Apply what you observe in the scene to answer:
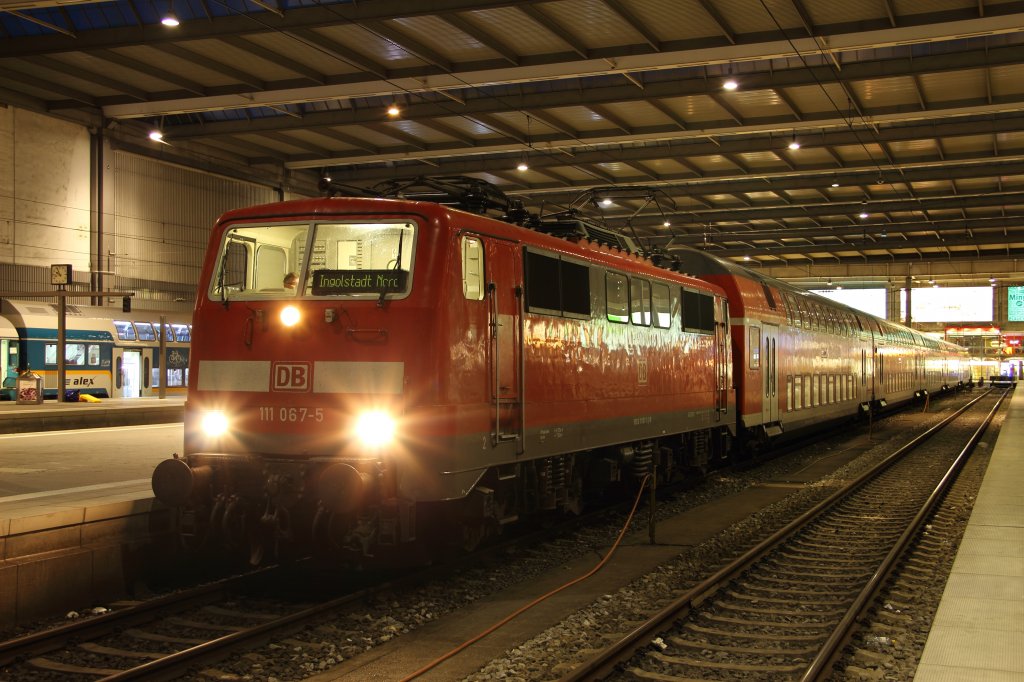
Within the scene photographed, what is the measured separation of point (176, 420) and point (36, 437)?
8.56 meters

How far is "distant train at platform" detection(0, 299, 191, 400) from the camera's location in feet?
96.2

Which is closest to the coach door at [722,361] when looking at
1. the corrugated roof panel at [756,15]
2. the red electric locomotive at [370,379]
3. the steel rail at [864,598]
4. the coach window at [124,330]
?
the steel rail at [864,598]

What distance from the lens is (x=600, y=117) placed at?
28.6 meters

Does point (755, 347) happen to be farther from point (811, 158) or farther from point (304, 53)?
point (811, 158)

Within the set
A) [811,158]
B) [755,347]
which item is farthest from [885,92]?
[755,347]

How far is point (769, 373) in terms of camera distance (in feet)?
65.7

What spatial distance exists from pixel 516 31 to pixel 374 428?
15494 millimetres

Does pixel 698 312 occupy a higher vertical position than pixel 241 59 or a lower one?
lower

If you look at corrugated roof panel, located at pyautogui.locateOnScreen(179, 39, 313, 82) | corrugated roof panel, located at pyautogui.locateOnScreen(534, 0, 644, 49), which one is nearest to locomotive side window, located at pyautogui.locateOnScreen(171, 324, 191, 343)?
corrugated roof panel, located at pyautogui.locateOnScreen(179, 39, 313, 82)

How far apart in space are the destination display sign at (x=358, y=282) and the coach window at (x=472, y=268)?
1.94 ft

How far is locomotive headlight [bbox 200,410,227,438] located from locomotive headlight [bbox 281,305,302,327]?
42.3 inches

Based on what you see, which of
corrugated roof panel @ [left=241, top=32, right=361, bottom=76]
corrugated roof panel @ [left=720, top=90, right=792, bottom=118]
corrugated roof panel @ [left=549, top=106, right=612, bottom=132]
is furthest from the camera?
corrugated roof panel @ [left=549, top=106, right=612, bottom=132]

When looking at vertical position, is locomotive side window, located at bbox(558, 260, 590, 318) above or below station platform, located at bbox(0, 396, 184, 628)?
above

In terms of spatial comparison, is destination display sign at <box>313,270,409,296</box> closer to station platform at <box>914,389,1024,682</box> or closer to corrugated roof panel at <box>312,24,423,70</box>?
station platform at <box>914,389,1024,682</box>
